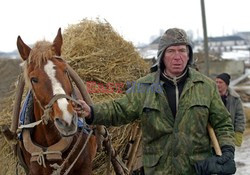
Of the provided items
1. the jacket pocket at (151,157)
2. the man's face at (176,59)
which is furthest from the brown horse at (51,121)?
the man's face at (176,59)

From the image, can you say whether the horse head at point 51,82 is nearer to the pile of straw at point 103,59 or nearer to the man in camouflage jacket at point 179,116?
the man in camouflage jacket at point 179,116

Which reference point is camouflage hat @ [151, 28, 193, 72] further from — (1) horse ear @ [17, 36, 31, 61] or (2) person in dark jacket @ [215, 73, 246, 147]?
(2) person in dark jacket @ [215, 73, 246, 147]

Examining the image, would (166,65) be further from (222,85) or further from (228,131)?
(222,85)

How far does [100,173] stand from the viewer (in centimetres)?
420

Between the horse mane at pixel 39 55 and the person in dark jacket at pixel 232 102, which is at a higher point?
the horse mane at pixel 39 55

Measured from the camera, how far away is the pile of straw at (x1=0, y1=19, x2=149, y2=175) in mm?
4305

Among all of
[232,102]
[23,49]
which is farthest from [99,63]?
[23,49]

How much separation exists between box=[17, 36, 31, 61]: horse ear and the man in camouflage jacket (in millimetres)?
979

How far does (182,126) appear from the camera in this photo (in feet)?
7.80

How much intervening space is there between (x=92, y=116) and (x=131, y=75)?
93.0 inches

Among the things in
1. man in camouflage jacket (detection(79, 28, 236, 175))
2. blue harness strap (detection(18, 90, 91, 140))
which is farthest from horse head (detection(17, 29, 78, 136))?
man in camouflage jacket (detection(79, 28, 236, 175))

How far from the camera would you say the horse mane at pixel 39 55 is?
9.21 ft

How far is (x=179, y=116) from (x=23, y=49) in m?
1.33

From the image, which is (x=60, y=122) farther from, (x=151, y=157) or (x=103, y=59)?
(x=103, y=59)
